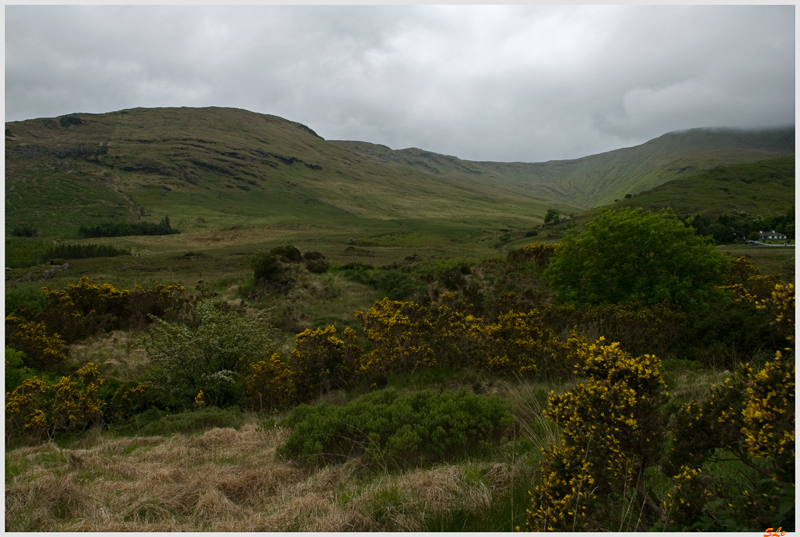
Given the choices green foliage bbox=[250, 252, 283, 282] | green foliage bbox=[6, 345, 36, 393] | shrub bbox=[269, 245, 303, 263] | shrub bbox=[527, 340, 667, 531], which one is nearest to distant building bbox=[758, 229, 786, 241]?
shrub bbox=[269, 245, 303, 263]

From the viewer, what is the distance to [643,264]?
1691cm

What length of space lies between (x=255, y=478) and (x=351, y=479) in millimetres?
1141

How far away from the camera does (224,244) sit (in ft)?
221

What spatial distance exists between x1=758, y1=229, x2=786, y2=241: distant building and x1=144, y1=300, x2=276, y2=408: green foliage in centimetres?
6453

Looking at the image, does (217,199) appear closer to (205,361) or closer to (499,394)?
(205,361)

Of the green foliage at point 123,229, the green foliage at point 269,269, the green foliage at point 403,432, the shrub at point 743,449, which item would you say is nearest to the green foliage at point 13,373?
the green foliage at point 403,432

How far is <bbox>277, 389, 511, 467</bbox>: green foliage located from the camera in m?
5.55

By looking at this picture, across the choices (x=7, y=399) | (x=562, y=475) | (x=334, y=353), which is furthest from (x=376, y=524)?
(x=7, y=399)

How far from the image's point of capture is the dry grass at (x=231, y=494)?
12.8 feet

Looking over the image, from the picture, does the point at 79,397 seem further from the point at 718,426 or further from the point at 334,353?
the point at 718,426

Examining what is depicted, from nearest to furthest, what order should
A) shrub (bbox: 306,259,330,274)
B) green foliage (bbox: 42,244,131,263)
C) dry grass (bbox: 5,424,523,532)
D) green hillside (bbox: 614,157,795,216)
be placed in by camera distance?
1. dry grass (bbox: 5,424,523,532)
2. shrub (bbox: 306,259,330,274)
3. green foliage (bbox: 42,244,131,263)
4. green hillside (bbox: 614,157,795,216)

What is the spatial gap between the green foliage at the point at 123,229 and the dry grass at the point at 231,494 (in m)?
93.6

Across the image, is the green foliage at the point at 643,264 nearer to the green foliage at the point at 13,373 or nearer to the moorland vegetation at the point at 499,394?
the moorland vegetation at the point at 499,394

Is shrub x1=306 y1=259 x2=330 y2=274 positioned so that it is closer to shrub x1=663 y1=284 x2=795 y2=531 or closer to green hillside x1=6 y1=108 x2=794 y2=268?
green hillside x1=6 y1=108 x2=794 y2=268
